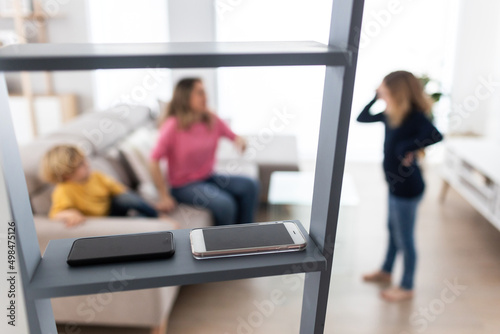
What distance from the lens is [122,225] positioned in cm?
191

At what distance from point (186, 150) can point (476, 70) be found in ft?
11.1

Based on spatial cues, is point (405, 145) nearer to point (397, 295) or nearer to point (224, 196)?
point (397, 295)

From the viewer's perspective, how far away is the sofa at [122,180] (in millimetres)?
1870

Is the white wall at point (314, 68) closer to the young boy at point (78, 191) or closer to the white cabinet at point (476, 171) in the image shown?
the white cabinet at point (476, 171)

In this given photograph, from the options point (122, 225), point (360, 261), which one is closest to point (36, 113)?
point (122, 225)

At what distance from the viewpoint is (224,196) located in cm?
262

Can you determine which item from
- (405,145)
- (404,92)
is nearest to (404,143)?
(405,145)

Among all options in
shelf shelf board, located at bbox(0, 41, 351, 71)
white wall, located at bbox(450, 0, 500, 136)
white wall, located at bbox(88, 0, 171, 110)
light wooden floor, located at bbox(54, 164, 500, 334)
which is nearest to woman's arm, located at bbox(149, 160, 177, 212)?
light wooden floor, located at bbox(54, 164, 500, 334)

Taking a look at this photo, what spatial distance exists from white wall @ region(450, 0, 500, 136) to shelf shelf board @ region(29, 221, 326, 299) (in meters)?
4.11

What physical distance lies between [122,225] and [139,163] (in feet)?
2.72

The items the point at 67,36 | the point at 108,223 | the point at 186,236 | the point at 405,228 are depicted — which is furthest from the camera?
the point at 67,36

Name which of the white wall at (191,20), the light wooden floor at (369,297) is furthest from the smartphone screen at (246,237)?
the white wall at (191,20)

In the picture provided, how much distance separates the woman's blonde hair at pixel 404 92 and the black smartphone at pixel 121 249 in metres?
1.56

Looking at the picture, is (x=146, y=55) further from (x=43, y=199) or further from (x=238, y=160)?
(x=238, y=160)
